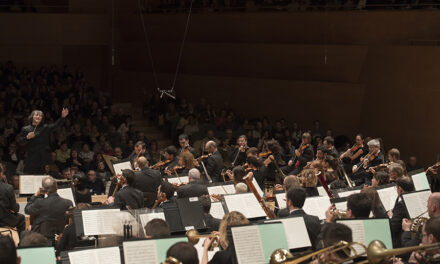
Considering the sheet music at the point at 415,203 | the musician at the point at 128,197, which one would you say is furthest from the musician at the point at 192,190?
the sheet music at the point at 415,203

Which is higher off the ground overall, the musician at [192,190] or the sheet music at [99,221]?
the musician at [192,190]

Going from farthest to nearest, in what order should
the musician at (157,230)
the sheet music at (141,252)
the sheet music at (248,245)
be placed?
the musician at (157,230), the sheet music at (248,245), the sheet music at (141,252)

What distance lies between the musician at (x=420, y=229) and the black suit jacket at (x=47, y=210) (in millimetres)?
3855

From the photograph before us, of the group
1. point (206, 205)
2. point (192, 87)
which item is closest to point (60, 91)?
point (192, 87)

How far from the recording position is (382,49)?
1659cm

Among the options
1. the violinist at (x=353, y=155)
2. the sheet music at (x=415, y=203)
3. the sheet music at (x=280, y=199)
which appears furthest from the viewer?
the violinist at (x=353, y=155)

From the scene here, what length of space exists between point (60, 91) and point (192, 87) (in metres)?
4.55

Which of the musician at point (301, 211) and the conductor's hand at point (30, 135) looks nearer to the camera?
the musician at point (301, 211)

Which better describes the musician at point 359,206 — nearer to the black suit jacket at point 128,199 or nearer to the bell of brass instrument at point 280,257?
the bell of brass instrument at point 280,257

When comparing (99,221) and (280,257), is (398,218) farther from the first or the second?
(99,221)

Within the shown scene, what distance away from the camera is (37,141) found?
11.5 meters

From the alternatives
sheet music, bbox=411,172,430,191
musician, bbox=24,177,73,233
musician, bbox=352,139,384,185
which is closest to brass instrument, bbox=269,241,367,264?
musician, bbox=24,177,73,233

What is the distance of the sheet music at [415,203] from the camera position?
280 inches

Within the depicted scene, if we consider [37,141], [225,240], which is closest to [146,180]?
[37,141]
